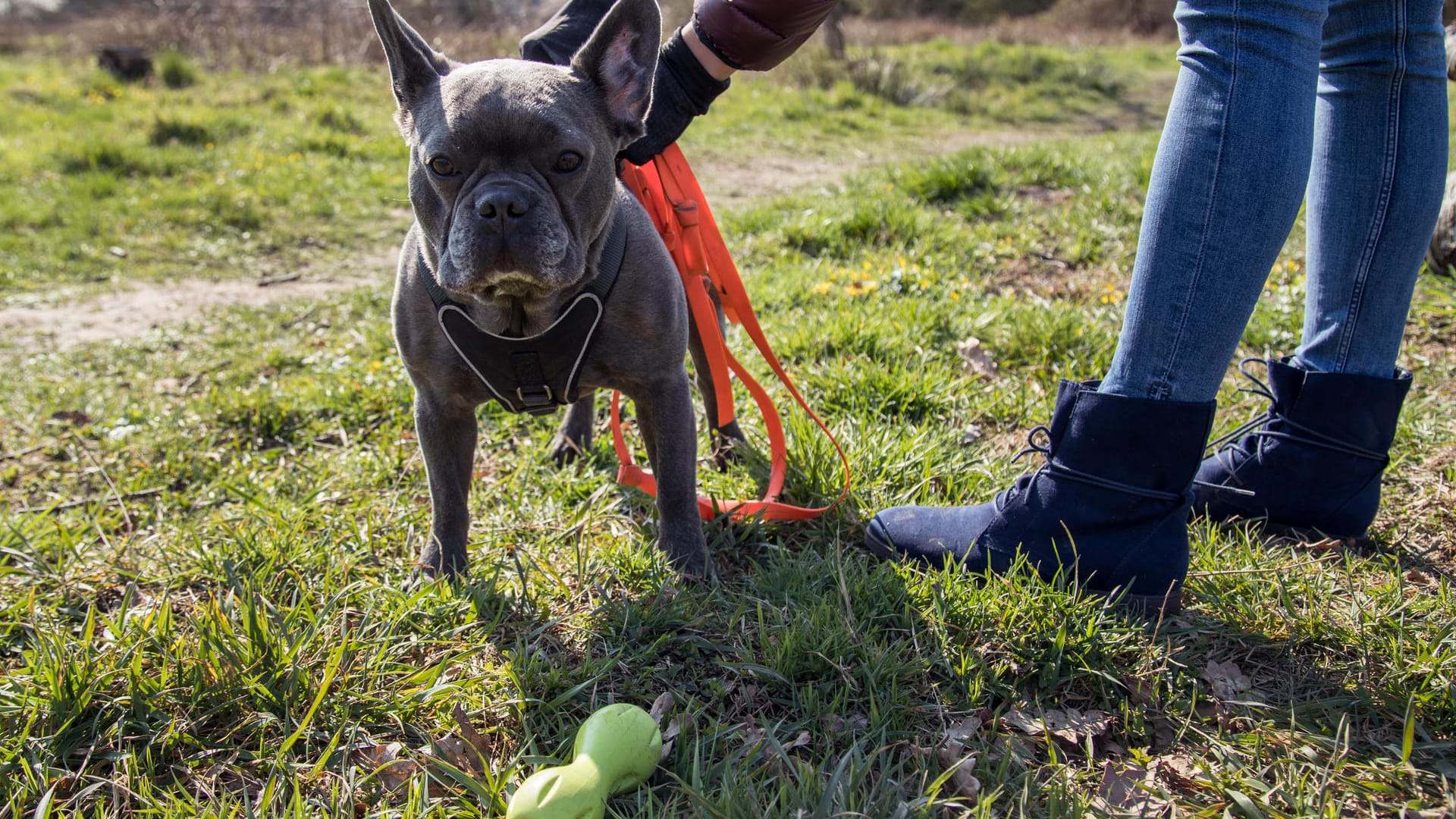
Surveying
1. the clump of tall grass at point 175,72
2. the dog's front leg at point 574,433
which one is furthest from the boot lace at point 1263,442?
the clump of tall grass at point 175,72

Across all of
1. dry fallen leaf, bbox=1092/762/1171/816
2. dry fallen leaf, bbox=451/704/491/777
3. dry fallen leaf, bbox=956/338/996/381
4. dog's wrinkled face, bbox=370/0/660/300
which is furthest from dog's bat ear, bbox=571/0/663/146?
dry fallen leaf, bbox=1092/762/1171/816

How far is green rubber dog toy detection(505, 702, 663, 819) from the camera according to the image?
1.51m

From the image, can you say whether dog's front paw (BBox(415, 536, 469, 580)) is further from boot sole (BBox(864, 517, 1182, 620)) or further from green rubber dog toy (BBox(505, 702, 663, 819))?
boot sole (BBox(864, 517, 1182, 620))

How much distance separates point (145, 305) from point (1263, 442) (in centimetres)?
560

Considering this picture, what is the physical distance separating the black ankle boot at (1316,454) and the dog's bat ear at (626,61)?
184 centimetres

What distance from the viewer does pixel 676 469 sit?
248 centimetres

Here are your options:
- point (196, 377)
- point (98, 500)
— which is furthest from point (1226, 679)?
point (196, 377)

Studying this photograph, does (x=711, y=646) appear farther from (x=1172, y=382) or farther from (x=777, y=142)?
(x=777, y=142)

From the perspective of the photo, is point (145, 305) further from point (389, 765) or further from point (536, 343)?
point (389, 765)

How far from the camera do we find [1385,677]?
180 cm

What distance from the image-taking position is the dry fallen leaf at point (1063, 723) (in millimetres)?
1812

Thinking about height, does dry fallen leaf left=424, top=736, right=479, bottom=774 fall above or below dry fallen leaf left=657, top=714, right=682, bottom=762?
below

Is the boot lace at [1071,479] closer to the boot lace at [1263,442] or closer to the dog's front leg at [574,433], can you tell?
the boot lace at [1263,442]

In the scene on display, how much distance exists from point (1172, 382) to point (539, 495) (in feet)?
6.10
